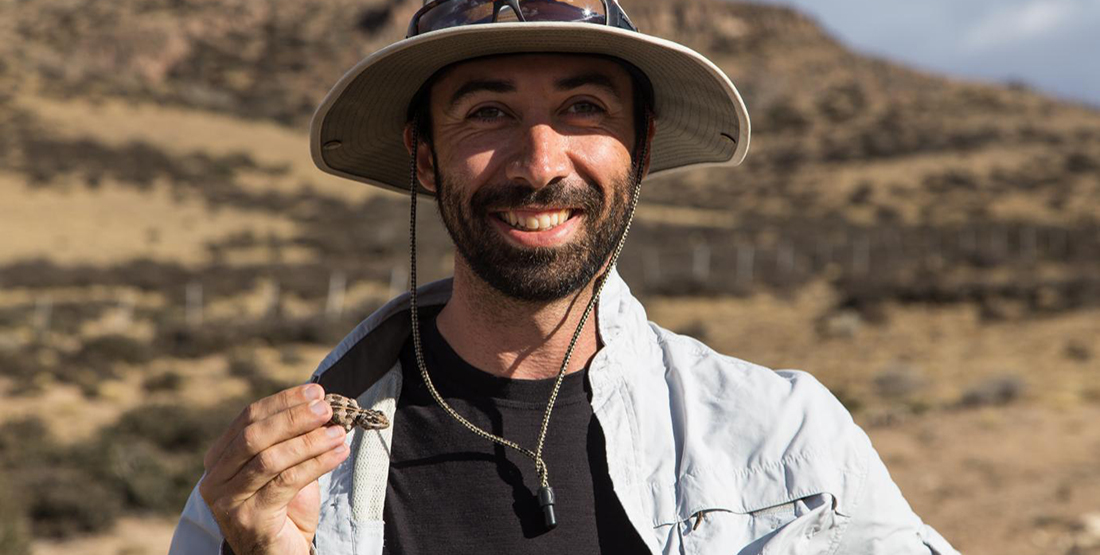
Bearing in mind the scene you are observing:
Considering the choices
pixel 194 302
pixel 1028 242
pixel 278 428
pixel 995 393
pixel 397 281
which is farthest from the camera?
pixel 1028 242

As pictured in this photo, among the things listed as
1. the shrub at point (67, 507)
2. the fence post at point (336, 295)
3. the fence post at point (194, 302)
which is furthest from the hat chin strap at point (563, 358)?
the fence post at point (194, 302)

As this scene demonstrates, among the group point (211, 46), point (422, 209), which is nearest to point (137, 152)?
point (422, 209)

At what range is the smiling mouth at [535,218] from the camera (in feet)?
6.78

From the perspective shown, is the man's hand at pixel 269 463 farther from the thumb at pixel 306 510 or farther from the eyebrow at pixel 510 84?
the eyebrow at pixel 510 84

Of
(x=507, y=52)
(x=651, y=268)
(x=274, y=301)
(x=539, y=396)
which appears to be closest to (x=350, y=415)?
(x=539, y=396)

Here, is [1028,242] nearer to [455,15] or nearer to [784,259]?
[784,259]

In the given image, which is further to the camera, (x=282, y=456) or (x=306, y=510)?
(x=306, y=510)

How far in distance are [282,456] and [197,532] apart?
1.54 ft

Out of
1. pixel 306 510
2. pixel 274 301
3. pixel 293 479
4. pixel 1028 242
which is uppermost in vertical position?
pixel 293 479

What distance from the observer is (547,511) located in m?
1.92

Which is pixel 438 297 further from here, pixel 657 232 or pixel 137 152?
pixel 137 152

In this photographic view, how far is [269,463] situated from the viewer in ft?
5.50

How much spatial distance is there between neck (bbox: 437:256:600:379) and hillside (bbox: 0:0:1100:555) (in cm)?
777

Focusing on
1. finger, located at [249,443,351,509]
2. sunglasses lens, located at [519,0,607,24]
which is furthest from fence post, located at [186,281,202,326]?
finger, located at [249,443,351,509]
